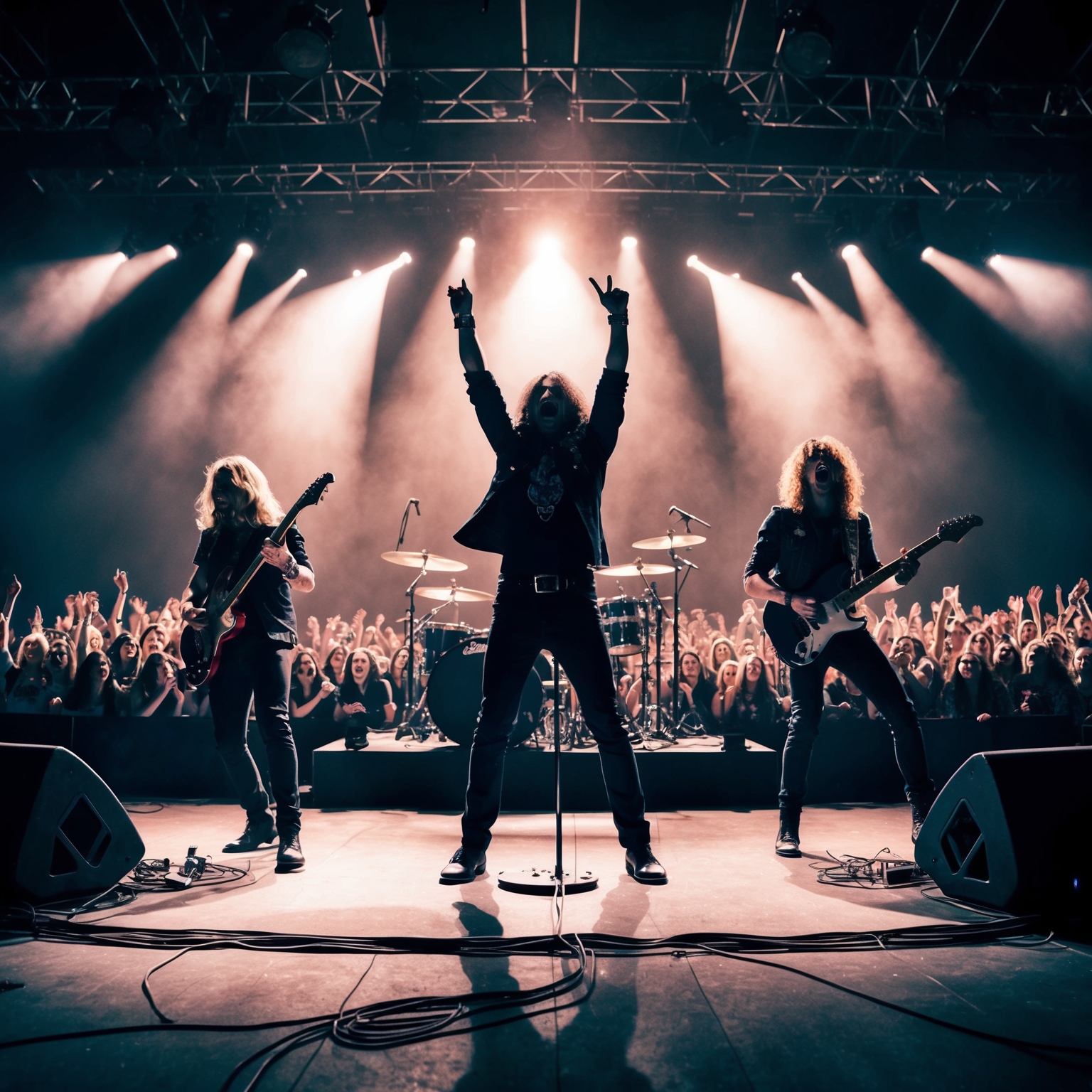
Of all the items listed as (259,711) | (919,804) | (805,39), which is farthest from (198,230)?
(919,804)

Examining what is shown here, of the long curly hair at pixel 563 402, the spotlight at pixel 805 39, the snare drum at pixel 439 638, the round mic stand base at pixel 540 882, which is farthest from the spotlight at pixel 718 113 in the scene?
the round mic stand base at pixel 540 882

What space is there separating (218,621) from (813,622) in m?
2.75

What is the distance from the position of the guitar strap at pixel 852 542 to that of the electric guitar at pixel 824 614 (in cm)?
4

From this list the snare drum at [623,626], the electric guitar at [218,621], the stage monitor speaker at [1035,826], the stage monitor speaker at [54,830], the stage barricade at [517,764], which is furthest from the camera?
the snare drum at [623,626]

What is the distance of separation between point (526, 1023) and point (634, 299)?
36.6ft

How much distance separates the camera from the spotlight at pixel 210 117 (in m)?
8.26

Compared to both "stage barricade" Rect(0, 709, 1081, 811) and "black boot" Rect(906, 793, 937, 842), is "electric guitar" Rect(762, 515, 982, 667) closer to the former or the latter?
"black boot" Rect(906, 793, 937, 842)

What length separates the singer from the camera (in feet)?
9.62

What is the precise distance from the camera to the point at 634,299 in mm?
11703

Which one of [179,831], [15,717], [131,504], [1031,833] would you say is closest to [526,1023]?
[1031,833]

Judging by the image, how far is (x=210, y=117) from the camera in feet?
27.1

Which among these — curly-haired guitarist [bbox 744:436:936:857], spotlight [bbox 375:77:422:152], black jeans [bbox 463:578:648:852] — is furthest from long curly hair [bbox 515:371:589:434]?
spotlight [bbox 375:77:422:152]

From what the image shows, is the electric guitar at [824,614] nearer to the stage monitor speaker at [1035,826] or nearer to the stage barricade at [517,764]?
the stage monitor speaker at [1035,826]

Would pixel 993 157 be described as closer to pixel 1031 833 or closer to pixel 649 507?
pixel 649 507
